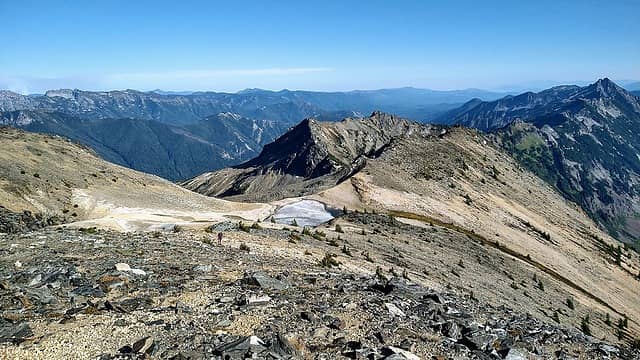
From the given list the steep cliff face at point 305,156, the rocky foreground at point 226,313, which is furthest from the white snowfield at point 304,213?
the steep cliff face at point 305,156

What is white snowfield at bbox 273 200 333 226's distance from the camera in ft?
172

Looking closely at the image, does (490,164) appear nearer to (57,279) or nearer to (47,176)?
(47,176)

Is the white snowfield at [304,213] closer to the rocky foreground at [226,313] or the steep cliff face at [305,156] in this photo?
the rocky foreground at [226,313]

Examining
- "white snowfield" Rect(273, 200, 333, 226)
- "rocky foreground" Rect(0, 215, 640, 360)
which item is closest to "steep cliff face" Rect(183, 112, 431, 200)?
"white snowfield" Rect(273, 200, 333, 226)

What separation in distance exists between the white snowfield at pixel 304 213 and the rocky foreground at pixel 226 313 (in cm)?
2597

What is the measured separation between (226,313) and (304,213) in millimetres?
39191

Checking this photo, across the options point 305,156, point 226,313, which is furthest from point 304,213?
point 305,156

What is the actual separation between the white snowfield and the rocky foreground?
85.2 ft

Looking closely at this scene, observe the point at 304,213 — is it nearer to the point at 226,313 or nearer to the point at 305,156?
the point at 226,313

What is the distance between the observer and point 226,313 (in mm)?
16844

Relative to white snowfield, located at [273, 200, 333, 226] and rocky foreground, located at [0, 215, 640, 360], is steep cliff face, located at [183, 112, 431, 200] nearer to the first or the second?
white snowfield, located at [273, 200, 333, 226]

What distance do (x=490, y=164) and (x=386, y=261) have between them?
71.9 m

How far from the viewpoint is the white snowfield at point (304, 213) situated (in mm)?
52344

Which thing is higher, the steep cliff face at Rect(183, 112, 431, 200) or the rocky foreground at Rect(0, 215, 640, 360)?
the rocky foreground at Rect(0, 215, 640, 360)
